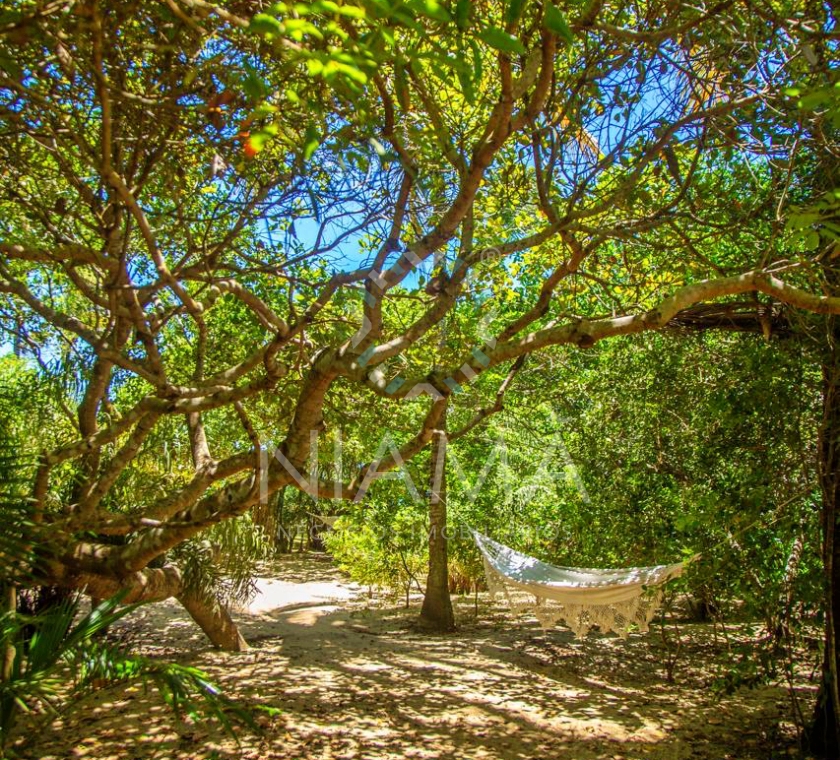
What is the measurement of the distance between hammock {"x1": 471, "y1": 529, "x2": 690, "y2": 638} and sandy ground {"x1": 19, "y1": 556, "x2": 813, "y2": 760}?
0.50 metres

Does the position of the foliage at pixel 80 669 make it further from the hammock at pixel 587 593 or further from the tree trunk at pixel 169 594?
the hammock at pixel 587 593

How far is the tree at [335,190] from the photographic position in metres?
2.47

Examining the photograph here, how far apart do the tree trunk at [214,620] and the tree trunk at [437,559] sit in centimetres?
200

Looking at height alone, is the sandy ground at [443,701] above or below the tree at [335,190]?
below

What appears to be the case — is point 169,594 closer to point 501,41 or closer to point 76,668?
point 76,668

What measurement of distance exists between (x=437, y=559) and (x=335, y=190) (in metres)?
4.46

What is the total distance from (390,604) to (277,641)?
3115 mm

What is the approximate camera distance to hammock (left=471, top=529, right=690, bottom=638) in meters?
4.36

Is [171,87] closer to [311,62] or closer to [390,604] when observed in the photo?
[311,62]

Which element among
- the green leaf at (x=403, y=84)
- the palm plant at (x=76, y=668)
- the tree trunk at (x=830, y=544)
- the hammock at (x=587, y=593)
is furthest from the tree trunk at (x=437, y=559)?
the palm plant at (x=76, y=668)

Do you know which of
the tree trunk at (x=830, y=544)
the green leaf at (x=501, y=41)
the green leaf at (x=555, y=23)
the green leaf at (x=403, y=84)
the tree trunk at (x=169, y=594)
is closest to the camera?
the green leaf at (x=501, y=41)

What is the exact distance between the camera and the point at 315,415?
2932 millimetres

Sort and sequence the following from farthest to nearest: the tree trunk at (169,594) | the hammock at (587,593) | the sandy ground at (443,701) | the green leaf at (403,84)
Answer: the hammock at (587,593)
the sandy ground at (443,701)
the tree trunk at (169,594)
the green leaf at (403,84)

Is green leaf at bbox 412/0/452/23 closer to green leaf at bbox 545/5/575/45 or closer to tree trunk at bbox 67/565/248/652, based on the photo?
green leaf at bbox 545/5/575/45
